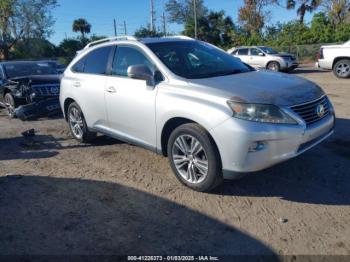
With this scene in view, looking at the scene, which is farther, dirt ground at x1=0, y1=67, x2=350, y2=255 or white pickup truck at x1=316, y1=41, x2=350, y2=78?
white pickup truck at x1=316, y1=41, x2=350, y2=78

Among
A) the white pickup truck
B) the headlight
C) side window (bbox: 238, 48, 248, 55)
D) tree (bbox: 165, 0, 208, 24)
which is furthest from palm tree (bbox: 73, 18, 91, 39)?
the headlight

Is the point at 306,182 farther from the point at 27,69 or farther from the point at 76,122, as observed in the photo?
the point at 27,69

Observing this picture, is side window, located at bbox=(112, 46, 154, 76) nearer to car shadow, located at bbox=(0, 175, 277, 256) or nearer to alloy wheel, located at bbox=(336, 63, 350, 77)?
car shadow, located at bbox=(0, 175, 277, 256)

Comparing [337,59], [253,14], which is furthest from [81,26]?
[337,59]

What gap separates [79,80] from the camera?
6055 mm

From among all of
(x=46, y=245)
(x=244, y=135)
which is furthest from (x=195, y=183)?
(x=46, y=245)

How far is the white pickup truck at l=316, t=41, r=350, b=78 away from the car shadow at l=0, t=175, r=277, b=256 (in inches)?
489

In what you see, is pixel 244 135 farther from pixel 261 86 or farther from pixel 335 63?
pixel 335 63

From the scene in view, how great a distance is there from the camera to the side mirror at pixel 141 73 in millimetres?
4539

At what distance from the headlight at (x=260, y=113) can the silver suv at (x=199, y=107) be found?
0.03 feet

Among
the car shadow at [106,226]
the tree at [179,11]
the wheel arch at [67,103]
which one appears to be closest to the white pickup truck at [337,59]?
the wheel arch at [67,103]

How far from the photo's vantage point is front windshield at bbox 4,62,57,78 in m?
10.0

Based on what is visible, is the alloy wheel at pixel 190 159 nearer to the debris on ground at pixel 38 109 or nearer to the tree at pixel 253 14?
the debris on ground at pixel 38 109

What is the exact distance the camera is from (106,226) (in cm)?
372
